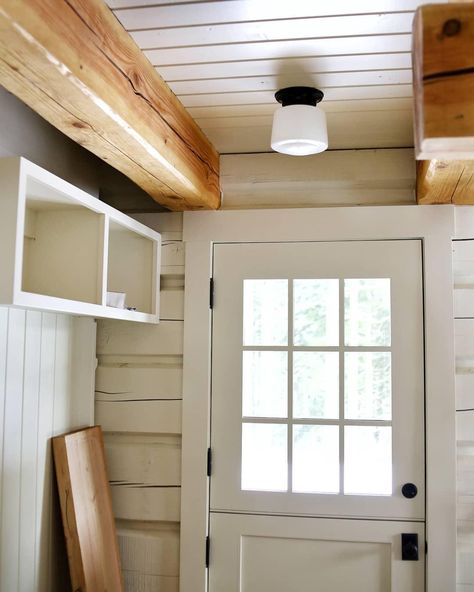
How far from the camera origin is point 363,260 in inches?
111

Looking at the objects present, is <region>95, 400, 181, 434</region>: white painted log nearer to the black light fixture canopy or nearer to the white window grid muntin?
the white window grid muntin

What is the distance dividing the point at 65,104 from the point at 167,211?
1322mm

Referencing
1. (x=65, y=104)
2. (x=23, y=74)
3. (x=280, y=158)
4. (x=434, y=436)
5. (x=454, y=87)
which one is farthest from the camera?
(x=280, y=158)

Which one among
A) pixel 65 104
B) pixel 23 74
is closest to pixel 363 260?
pixel 65 104

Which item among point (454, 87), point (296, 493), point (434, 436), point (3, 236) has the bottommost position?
point (296, 493)

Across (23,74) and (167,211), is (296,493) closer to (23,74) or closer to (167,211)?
(167,211)

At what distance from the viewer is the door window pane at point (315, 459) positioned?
2750 millimetres

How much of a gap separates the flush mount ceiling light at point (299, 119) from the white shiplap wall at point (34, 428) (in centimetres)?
106

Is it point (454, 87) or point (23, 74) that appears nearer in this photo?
point (454, 87)

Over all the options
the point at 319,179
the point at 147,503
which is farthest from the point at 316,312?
the point at 147,503

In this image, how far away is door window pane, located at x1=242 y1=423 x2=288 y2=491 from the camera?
9.14ft

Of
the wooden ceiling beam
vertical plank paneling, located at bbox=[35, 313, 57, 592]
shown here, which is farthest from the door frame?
vertical plank paneling, located at bbox=[35, 313, 57, 592]

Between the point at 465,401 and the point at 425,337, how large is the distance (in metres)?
0.29

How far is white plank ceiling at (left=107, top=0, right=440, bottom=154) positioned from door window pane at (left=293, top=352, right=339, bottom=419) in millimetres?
A: 926
